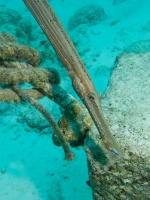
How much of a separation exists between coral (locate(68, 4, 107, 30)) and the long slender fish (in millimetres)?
8806

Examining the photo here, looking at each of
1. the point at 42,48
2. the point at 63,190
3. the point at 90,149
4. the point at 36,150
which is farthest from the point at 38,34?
the point at 90,149

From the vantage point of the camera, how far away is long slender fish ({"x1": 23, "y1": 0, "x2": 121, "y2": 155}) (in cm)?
169

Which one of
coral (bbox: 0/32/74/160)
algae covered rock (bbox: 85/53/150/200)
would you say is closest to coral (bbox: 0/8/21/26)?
coral (bbox: 0/32/74/160)

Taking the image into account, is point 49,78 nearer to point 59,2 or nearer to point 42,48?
point 42,48

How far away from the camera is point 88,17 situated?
10.3m

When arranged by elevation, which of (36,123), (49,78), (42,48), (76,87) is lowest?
(36,123)

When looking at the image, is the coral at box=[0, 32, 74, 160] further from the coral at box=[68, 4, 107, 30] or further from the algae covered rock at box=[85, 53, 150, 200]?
the coral at box=[68, 4, 107, 30]

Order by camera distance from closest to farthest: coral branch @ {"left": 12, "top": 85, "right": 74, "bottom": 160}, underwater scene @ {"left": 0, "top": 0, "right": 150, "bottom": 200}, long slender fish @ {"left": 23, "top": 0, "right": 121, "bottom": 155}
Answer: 1. long slender fish @ {"left": 23, "top": 0, "right": 121, "bottom": 155}
2. underwater scene @ {"left": 0, "top": 0, "right": 150, "bottom": 200}
3. coral branch @ {"left": 12, "top": 85, "right": 74, "bottom": 160}

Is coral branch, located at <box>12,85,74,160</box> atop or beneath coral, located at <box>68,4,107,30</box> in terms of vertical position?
atop

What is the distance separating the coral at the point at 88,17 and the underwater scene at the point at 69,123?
14.0ft

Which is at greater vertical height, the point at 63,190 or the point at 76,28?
the point at 76,28

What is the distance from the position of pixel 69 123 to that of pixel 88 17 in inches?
339

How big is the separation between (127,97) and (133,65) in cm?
68

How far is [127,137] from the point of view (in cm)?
218
